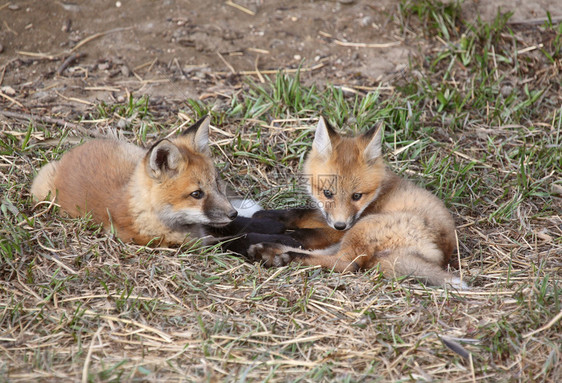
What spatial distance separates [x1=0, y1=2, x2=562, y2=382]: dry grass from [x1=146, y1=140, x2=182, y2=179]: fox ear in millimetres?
578

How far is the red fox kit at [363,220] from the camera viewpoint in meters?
3.83

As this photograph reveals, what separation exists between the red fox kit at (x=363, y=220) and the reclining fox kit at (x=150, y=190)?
490mm

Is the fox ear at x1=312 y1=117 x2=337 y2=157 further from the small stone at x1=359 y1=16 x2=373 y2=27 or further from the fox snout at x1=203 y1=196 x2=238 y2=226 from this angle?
the small stone at x1=359 y1=16 x2=373 y2=27

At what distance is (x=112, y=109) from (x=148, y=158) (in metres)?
1.87

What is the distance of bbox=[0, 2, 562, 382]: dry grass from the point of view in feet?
9.78

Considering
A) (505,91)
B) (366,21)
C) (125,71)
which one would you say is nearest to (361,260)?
(505,91)

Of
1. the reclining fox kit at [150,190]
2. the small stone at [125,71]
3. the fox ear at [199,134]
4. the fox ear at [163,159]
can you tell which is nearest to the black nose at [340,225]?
the reclining fox kit at [150,190]

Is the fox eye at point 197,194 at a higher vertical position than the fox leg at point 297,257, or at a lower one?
higher

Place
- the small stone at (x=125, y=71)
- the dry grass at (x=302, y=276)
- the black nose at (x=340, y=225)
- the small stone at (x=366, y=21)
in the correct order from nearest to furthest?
1. the dry grass at (x=302, y=276)
2. the black nose at (x=340, y=225)
3. the small stone at (x=125, y=71)
4. the small stone at (x=366, y=21)

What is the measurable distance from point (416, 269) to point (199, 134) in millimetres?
1798

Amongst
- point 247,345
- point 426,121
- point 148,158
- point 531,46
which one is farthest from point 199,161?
point 531,46

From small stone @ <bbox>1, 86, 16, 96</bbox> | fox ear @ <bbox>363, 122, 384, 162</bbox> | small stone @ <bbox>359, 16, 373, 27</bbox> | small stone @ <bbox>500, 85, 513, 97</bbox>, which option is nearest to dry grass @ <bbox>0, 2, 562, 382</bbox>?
small stone @ <bbox>500, 85, 513, 97</bbox>

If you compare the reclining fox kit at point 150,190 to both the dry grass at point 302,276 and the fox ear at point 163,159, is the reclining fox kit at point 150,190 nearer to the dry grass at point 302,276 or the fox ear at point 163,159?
the fox ear at point 163,159

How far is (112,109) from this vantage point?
536 cm
